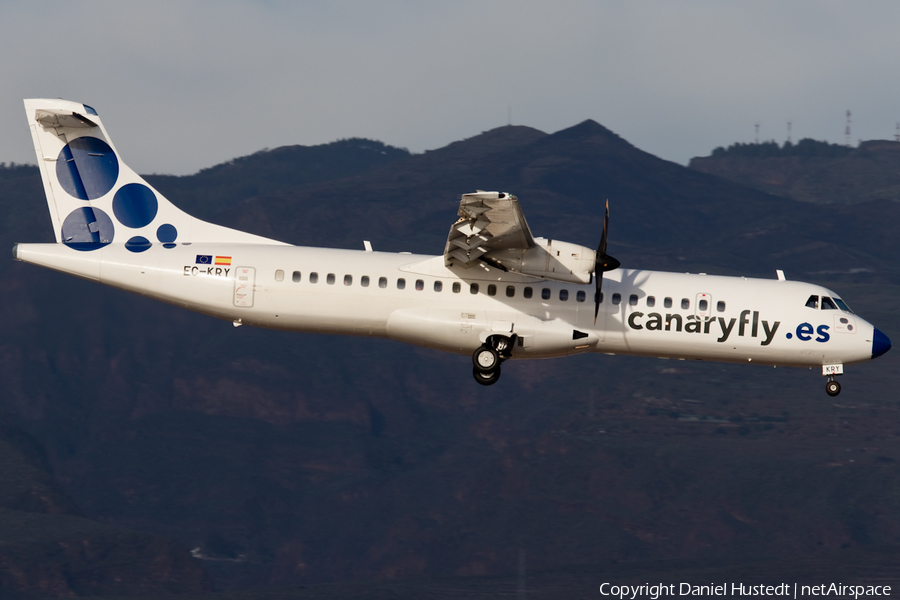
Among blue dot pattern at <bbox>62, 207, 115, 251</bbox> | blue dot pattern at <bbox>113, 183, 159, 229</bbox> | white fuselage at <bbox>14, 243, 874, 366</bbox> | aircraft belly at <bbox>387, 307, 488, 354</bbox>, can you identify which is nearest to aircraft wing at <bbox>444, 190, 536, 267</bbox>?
white fuselage at <bbox>14, 243, 874, 366</bbox>

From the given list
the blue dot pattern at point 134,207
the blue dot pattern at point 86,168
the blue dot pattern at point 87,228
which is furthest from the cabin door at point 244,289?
the blue dot pattern at point 86,168

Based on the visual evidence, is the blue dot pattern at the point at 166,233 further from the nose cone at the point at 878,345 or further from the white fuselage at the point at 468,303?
the nose cone at the point at 878,345

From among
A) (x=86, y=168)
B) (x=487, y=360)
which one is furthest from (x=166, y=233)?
(x=487, y=360)

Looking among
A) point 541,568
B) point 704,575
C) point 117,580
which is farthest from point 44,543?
point 704,575

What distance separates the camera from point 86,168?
117 ft

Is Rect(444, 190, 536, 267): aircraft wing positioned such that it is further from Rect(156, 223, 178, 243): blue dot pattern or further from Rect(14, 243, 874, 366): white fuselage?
Rect(156, 223, 178, 243): blue dot pattern

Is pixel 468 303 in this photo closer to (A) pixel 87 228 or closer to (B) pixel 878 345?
(A) pixel 87 228

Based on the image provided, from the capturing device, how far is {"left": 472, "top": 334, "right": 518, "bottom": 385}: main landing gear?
32.8 meters

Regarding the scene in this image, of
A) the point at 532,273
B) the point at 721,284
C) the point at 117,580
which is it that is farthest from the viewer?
the point at 117,580

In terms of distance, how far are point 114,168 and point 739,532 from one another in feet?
592

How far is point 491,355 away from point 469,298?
181 centimetres

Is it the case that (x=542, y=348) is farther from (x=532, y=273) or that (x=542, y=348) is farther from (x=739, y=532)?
(x=739, y=532)

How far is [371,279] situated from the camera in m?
33.2

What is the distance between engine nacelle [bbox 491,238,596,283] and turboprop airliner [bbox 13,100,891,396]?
109mm
